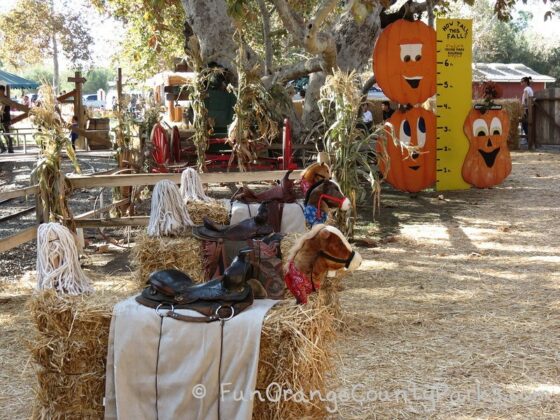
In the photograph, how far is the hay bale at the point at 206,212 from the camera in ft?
19.0

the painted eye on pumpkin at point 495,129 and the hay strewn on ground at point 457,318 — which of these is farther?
the painted eye on pumpkin at point 495,129

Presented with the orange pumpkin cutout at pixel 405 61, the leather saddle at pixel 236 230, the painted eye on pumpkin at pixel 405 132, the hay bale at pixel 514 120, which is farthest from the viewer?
the hay bale at pixel 514 120

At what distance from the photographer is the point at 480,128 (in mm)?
11359

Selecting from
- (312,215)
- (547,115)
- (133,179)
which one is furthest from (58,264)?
(547,115)

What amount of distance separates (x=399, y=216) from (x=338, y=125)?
272 centimetres

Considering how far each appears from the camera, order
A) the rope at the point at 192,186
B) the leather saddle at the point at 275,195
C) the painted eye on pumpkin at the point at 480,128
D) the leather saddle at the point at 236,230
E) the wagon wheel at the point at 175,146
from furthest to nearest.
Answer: the painted eye on pumpkin at the point at 480,128
the wagon wheel at the point at 175,146
the rope at the point at 192,186
the leather saddle at the point at 275,195
the leather saddle at the point at 236,230

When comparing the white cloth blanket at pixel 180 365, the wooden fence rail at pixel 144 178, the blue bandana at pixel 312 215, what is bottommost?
the white cloth blanket at pixel 180 365

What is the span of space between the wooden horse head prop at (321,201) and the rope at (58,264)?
208 centimetres

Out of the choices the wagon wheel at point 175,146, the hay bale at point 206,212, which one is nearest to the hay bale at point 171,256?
the hay bale at point 206,212

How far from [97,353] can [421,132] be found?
8716 millimetres

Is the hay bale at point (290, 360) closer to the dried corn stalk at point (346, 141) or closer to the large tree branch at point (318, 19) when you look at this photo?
the dried corn stalk at point (346, 141)

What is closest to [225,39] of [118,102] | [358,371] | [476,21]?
[118,102]

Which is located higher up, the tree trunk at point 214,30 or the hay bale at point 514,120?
the tree trunk at point 214,30

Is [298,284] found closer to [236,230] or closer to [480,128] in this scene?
[236,230]
